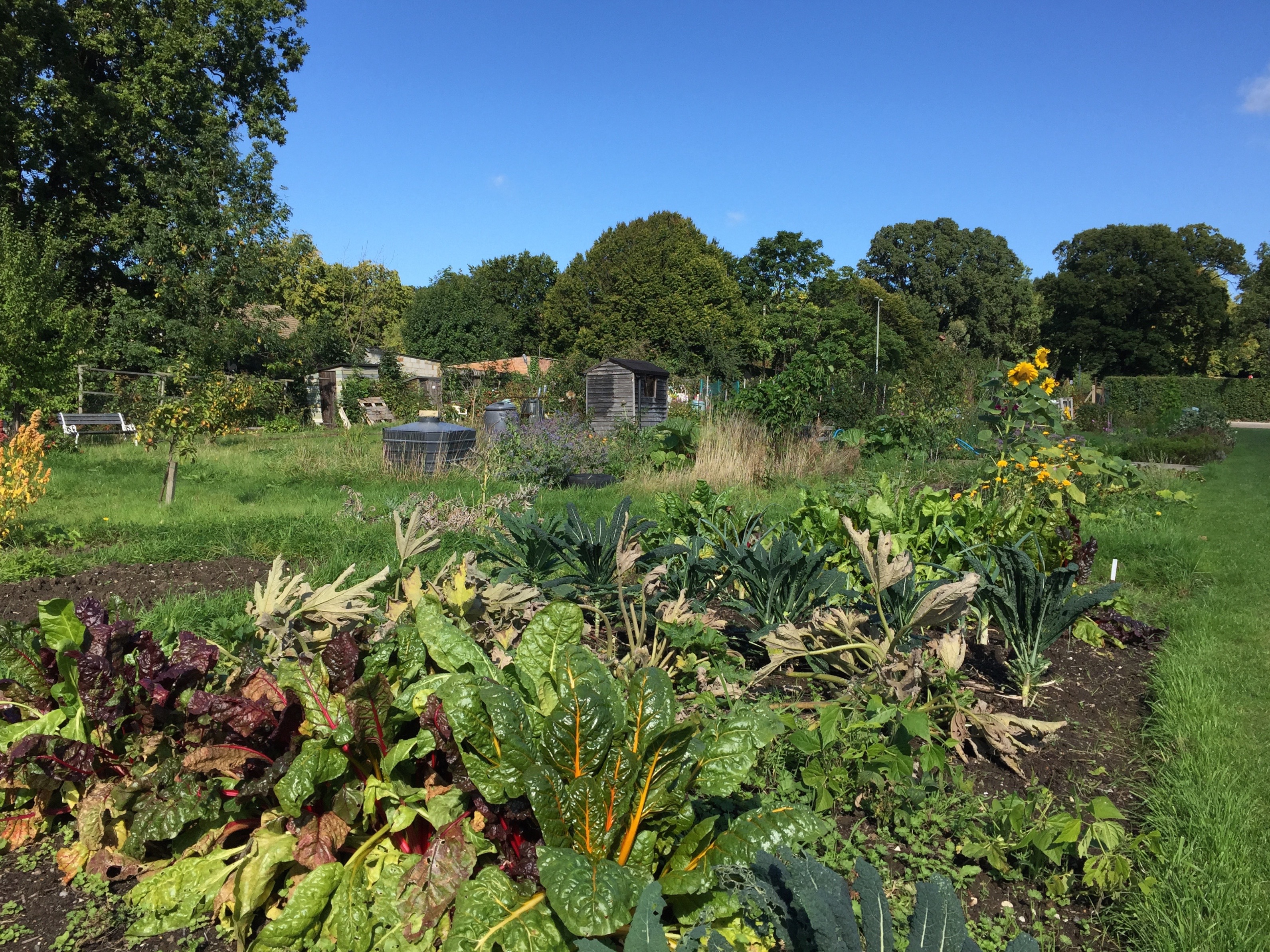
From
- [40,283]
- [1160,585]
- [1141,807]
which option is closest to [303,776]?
[1141,807]

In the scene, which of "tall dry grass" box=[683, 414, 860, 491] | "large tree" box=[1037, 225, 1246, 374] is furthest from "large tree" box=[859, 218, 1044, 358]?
"tall dry grass" box=[683, 414, 860, 491]

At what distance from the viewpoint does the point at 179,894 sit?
1.67 meters

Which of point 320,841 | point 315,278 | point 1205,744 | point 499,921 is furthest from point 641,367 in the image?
point 315,278

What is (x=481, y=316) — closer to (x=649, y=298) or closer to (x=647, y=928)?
(x=649, y=298)

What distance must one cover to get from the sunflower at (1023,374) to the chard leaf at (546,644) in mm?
5593

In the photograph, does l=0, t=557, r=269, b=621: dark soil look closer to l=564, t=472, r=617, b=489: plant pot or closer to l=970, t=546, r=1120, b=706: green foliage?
l=970, t=546, r=1120, b=706: green foliage

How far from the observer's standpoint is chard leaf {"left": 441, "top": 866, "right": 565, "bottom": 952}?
4.46 ft

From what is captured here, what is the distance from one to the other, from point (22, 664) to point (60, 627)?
0.50 ft

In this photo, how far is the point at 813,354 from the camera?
40.1ft

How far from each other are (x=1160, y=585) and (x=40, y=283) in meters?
16.4

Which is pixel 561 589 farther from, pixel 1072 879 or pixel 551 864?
pixel 1072 879

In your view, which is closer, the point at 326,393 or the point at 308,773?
the point at 308,773

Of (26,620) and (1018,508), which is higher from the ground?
(1018,508)

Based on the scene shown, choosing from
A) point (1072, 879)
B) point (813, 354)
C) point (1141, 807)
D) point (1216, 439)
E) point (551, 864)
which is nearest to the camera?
point (551, 864)
